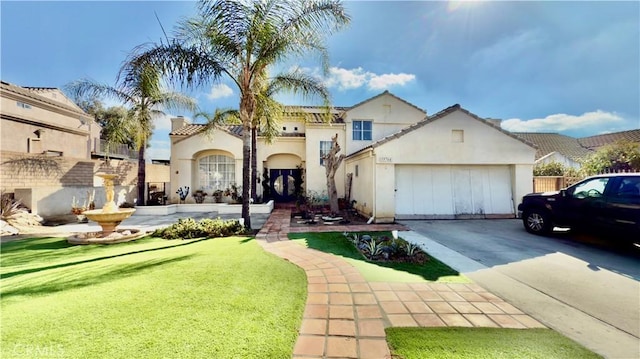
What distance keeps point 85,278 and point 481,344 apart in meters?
6.83

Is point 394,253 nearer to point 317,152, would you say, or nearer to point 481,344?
point 481,344

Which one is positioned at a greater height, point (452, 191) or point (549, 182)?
point (549, 182)

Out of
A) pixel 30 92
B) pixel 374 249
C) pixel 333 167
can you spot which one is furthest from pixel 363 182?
pixel 30 92

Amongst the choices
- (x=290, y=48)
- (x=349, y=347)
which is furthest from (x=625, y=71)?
(x=349, y=347)

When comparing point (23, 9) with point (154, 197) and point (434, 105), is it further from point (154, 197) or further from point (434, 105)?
point (434, 105)

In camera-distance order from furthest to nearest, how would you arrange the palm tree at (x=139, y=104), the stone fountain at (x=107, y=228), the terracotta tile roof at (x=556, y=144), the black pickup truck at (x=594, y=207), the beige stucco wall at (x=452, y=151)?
1. the terracotta tile roof at (x=556, y=144)
2. the palm tree at (x=139, y=104)
3. the beige stucco wall at (x=452, y=151)
4. the stone fountain at (x=107, y=228)
5. the black pickup truck at (x=594, y=207)

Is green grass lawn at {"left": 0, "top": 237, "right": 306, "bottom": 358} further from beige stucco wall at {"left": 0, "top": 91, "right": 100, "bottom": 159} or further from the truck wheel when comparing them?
beige stucco wall at {"left": 0, "top": 91, "right": 100, "bottom": 159}

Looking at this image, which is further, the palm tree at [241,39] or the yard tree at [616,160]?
the yard tree at [616,160]

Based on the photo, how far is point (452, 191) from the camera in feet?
40.3

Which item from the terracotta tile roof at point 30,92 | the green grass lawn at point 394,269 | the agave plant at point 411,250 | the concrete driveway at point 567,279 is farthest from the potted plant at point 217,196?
the terracotta tile roof at point 30,92

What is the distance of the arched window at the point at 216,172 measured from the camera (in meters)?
19.9

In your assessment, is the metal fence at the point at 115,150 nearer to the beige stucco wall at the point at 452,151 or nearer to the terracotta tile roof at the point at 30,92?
A: the terracotta tile roof at the point at 30,92

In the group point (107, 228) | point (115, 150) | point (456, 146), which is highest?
point (115, 150)

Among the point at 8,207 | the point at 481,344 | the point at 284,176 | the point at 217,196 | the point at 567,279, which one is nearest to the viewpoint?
the point at 481,344
